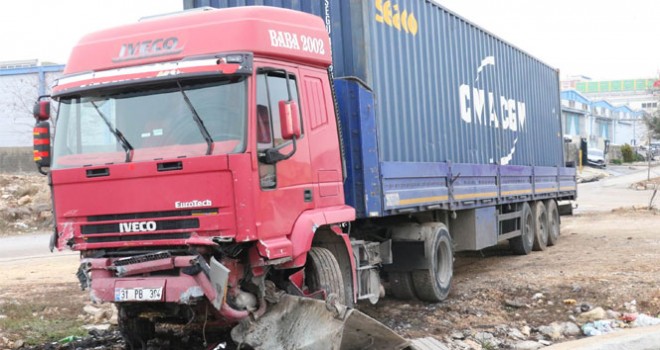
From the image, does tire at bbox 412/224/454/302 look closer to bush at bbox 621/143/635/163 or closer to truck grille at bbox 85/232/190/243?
truck grille at bbox 85/232/190/243

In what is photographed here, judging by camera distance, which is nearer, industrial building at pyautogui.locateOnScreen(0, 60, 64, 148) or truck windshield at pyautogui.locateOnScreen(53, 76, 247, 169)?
truck windshield at pyautogui.locateOnScreen(53, 76, 247, 169)

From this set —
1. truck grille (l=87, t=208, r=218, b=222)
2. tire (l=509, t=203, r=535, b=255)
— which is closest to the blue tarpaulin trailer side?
tire (l=509, t=203, r=535, b=255)

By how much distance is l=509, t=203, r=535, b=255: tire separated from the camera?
1372 centimetres

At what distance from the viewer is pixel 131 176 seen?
547 centimetres

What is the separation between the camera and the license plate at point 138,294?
528cm

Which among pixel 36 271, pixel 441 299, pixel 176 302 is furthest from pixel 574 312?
pixel 36 271

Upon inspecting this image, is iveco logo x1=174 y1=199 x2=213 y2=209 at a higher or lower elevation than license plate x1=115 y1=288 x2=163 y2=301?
higher

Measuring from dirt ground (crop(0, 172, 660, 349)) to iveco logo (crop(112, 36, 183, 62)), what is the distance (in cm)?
335

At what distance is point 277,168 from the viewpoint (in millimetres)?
5668

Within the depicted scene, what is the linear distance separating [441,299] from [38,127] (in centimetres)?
545

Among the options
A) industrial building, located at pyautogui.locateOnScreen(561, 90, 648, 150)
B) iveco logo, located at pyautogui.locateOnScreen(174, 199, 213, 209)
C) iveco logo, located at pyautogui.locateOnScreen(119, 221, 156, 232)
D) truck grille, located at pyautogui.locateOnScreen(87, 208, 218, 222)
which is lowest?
iveco logo, located at pyautogui.locateOnScreen(119, 221, 156, 232)

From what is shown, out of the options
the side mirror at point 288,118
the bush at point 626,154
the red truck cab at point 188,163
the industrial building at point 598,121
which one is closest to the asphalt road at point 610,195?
the industrial building at point 598,121

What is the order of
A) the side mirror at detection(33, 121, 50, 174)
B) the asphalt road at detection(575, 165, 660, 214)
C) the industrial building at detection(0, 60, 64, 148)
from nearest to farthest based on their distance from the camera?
1. the side mirror at detection(33, 121, 50, 174)
2. the asphalt road at detection(575, 165, 660, 214)
3. the industrial building at detection(0, 60, 64, 148)

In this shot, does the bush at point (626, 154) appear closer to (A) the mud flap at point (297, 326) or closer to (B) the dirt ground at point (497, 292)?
(B) the dirt ground at point (497, 292)
